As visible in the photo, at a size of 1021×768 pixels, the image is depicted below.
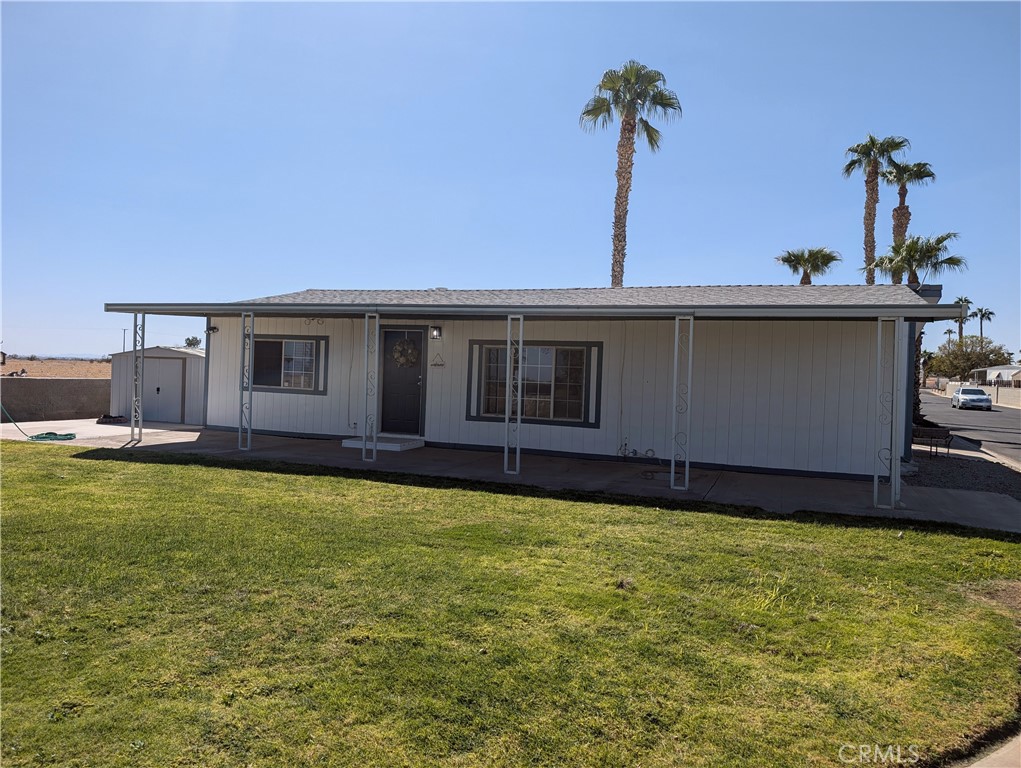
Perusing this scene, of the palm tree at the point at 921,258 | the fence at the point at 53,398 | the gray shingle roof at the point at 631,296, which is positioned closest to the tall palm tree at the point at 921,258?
the palm tree at the point at 921,258

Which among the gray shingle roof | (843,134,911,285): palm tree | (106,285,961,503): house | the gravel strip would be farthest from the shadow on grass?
(843,134,911,285): palm tree

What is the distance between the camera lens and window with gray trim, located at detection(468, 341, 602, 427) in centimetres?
1102

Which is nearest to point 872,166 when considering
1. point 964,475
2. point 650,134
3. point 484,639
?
point 650,134

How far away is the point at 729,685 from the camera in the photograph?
10.7ft

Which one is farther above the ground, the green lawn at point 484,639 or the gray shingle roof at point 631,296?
the gray shingle roof at point 631,296

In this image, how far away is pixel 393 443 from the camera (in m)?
11.7

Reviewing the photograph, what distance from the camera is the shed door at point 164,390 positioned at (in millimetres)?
14523

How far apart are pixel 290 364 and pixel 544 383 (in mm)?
5094

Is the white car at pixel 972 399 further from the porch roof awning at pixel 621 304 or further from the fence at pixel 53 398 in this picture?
the fence at pixel 53 398

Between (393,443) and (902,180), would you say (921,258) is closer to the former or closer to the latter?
(902,180)

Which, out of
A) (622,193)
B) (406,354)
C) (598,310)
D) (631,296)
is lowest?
(406,354)

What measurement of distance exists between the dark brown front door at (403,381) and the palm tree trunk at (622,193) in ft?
31.8

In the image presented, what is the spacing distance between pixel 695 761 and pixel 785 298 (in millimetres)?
8395

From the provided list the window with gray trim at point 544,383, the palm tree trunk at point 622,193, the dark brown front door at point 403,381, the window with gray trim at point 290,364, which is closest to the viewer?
the window with gray trim at point 544,383
